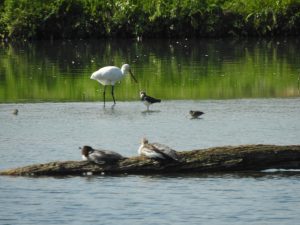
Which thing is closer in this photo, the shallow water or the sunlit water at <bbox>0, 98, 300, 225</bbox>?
the sunlit water at <bbox>0, 98, 300, 225</bbox>

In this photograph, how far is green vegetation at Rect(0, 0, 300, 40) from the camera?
1711 inches

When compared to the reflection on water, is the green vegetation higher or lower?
higher

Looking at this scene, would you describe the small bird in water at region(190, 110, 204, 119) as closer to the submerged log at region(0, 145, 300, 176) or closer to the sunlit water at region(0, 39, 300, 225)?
the sunlit water at region(0, 39, 300, 225)

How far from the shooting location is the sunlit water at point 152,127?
47.2 ft

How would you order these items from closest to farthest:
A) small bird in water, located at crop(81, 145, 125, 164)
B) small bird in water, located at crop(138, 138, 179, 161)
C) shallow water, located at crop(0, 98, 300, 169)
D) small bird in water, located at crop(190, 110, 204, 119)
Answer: small bird in water, located at crop(138, 138, 179, 161)
small bird in water, located at crop(81, 145, 125, 164)
shallow water, located at crop(0, 98, 300, 169)
small bird in water, located at crop(190, 110, 204, 119)

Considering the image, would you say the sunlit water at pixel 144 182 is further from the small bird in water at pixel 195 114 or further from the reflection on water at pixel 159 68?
the reflection on water at pixel 159 68

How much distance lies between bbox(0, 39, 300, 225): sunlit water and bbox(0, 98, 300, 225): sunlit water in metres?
0.02

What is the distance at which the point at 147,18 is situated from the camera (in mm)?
43781

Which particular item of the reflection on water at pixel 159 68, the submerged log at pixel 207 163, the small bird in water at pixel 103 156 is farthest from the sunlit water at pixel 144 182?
the reflection on water at pixel 159 68

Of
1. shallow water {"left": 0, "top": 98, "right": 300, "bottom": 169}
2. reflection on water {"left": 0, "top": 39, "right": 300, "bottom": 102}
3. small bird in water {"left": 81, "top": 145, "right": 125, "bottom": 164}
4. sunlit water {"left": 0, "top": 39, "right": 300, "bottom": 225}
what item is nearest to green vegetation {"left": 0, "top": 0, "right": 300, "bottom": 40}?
reflection on water {"left": 0, "top": 39, "right": 300, "bottom": 102}

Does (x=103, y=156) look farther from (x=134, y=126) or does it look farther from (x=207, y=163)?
(x=134, y=126)

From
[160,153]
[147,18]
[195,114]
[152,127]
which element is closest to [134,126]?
[152,127]

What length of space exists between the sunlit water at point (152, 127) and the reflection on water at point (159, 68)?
0.14 feet

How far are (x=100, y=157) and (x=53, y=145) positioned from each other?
3023mm
